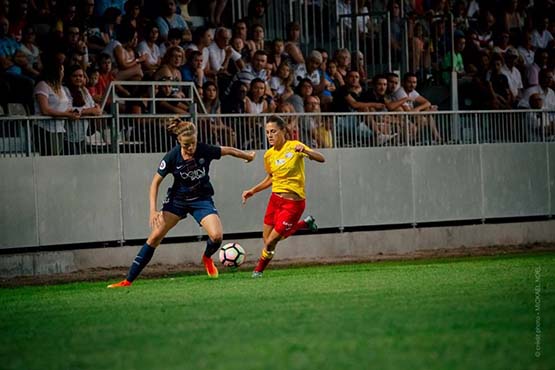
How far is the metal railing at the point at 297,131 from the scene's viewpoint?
19.3 meters

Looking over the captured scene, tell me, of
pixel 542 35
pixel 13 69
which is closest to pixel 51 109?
pixel 13 69

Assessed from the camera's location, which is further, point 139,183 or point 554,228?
point 554,228

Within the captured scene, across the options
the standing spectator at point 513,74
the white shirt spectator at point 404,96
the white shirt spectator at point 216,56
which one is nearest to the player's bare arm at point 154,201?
the white shirt spectator at point 216,56

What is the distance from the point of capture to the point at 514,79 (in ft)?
87.4

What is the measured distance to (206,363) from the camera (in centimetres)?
853

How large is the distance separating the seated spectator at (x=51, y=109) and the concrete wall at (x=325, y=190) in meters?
0.30

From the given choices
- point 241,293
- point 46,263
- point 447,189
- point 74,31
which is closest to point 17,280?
point 46,263

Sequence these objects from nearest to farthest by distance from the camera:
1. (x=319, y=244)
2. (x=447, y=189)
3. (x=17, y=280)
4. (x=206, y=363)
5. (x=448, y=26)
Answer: (x=206, y=363)
(x=17, y=280)
(x=319, y=244)
(x=447, y=189)
(x=448, y=26)

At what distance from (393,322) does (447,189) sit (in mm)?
13225

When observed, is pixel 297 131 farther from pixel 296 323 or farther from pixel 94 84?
pixel 296 323

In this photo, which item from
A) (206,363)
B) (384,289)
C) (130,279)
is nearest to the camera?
(206,363)

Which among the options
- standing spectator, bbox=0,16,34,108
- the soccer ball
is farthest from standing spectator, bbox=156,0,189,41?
the soccer ball

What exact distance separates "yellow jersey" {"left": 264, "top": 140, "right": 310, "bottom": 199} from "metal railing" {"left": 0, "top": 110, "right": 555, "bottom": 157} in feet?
10.5

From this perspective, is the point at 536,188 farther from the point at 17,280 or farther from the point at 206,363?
the point at 206,363
